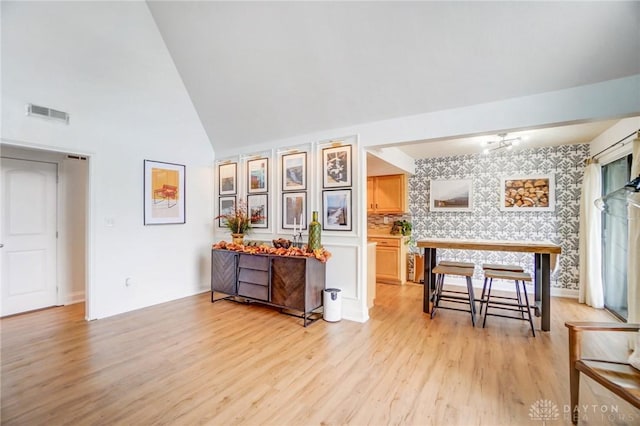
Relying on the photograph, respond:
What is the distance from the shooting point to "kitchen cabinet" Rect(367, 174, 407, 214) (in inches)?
229

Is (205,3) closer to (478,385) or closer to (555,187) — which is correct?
(478,385)

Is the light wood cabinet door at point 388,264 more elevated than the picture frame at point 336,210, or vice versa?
the picture frame at point 336,210

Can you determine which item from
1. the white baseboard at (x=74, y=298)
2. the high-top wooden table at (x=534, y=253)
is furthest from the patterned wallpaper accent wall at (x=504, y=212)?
the white baseboard at (x=74, y=298)

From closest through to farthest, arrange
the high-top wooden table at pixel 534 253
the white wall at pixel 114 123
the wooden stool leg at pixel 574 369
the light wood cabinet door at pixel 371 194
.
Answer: the wooden stool leg at pixel 574 369
the white wall at pixel 114 123
the high-top wooden table at pixel 534 253
the light wood cabinet door at pixel 371 194

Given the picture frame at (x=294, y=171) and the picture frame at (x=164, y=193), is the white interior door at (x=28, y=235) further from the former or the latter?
the picture frame at (x=294, y=171)

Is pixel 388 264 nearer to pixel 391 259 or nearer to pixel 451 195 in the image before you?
pixel 391 259

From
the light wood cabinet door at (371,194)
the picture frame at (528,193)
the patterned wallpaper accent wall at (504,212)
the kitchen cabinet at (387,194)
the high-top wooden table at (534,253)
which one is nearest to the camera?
the high-top wooden table at (534,253)

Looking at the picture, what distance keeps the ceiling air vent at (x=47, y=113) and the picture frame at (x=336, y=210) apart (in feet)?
11.0

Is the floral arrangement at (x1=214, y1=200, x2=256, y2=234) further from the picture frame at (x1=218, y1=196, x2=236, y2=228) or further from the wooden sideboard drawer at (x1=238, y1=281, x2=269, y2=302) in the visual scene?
the wooden sideboard drawer at (x1=238, y1=281, x2=269, y2=302)

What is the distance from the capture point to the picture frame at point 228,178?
500cm

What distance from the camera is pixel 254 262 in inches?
154

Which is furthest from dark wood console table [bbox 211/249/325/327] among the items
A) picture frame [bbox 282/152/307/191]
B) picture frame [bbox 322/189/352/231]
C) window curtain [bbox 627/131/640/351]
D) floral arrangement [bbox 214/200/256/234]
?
window curtain [bbox 627/131/640/351]

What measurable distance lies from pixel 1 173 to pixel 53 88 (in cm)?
153

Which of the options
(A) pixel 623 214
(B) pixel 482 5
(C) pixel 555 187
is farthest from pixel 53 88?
(C) pixel 555 187
